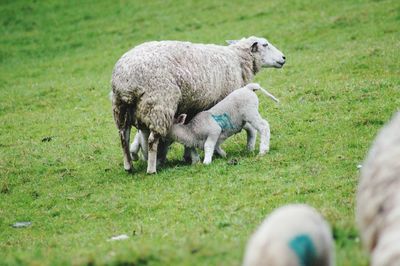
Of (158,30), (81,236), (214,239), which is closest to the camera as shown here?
(214,239)

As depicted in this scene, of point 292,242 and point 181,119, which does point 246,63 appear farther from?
point 292,242

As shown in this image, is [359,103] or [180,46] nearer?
[180,46]

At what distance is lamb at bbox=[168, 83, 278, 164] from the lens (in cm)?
1234

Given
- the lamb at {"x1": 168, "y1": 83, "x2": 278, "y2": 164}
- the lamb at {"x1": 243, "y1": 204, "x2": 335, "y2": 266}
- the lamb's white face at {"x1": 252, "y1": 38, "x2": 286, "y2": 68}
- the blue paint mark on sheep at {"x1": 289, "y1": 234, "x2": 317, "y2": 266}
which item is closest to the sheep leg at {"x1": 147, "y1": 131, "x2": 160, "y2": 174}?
the lamb at {"x1": 168, "y1": 83, "x2": 278, "y2": 164}

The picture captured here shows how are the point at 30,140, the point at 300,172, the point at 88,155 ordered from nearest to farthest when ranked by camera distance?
the point at 300,172 < the point at 88,155 < the point at 30,140

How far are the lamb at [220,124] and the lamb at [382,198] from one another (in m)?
7.27

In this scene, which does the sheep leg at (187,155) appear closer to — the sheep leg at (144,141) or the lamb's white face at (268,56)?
the sheep leg at (144,141)

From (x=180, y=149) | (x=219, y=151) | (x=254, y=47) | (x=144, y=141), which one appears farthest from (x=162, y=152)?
(x=254, y=47)

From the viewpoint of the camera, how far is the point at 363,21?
82.1ft

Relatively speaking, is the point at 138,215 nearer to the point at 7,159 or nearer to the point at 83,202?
the point at 83,202

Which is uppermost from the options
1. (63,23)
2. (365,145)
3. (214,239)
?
(214,239)

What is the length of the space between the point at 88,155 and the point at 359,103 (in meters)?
5.98

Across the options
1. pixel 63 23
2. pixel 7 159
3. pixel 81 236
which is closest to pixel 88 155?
pixel 7 159

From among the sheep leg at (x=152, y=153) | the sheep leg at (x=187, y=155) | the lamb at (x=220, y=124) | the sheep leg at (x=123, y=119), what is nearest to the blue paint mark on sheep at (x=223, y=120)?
the lamb at (x=220, y=124)
